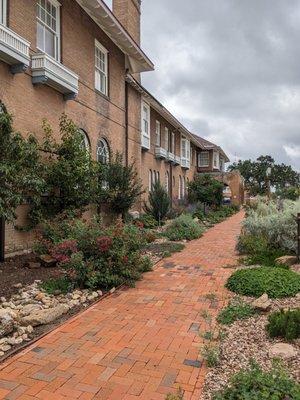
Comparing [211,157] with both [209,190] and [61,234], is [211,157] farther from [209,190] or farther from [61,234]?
[61,234]

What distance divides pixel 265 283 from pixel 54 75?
8147 millimetres

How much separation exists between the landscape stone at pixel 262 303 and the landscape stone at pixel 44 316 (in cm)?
278

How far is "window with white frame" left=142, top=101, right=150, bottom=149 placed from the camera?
22170 millimetres

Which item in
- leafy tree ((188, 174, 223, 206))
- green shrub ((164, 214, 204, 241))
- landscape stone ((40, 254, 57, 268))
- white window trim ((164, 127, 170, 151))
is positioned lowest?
landscape stone ((40, 254, 57, 268))

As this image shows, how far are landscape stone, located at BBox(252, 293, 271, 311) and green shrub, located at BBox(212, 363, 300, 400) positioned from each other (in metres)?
2.22

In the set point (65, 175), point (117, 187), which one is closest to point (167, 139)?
point (117, 187)

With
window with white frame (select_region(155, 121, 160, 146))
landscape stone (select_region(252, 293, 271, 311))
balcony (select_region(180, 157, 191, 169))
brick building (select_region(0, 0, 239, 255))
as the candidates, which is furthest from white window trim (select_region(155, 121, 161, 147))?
landscape stone (select_region(252, 293, 271, 311))

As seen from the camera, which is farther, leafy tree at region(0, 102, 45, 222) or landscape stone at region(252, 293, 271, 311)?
leafy tree at region(0, 102, 45, 222)

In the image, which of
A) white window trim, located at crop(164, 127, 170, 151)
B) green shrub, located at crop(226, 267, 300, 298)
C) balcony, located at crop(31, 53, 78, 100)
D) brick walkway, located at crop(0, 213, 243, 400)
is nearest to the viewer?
brick walkway, located at crop(0, 213, 243, 400)

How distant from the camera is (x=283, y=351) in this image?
13.4 ft

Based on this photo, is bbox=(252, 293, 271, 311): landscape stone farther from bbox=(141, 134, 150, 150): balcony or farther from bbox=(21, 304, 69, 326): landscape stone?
bbox=(141, 134, 150, 150): balcony

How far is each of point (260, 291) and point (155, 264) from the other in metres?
3.52

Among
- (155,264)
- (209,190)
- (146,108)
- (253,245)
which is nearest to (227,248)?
(253,245)

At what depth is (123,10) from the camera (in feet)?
67.8
